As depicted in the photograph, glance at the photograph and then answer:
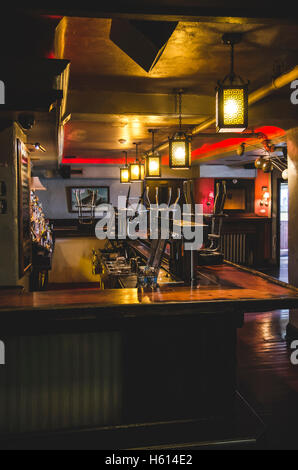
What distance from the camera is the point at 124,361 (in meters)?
3.18

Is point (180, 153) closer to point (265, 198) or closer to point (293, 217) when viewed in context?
point (293, 217)

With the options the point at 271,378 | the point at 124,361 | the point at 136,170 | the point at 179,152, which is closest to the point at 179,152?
the point at 179,152

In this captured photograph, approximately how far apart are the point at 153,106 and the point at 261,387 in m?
3.92

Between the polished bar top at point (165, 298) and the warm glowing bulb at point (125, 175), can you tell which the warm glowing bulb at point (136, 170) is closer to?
the warm glowing bulb at point (125, 175)

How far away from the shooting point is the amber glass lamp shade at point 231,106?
126 inches

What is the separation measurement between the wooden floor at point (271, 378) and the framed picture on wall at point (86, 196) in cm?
985

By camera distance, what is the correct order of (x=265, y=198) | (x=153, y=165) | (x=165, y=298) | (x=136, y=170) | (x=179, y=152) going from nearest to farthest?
(x=165, y=298) < (x=179, y=152) < (x=153, y=165) < (x=136, y=170) < (x=265, y=198)

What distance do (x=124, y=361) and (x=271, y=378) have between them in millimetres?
2134

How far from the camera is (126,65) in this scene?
4.31m

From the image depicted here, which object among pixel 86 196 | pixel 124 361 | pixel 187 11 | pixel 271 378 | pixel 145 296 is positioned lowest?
pixel 271 378

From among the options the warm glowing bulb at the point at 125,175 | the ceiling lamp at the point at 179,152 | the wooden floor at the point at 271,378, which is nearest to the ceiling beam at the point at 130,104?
the ceiling lamp at the point at 179,152

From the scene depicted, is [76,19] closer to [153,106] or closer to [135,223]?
[153,106]

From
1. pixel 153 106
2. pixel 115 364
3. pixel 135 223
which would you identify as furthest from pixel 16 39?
pixel 135 223

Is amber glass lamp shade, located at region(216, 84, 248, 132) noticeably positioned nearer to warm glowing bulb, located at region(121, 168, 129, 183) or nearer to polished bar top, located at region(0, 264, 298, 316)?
polished bar top, located at region(0, 264, 298, 316)
